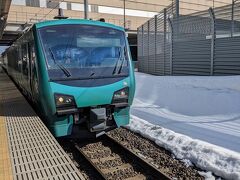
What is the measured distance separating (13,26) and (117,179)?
140ft

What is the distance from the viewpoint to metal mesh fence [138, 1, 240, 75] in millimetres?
12266

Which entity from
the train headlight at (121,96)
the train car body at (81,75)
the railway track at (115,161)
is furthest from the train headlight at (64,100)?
the railway track at (115,161)

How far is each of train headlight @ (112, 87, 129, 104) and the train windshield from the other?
36 centimetres

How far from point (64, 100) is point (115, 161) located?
154 cm

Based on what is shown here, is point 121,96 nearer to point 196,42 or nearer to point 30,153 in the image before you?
point 30,153

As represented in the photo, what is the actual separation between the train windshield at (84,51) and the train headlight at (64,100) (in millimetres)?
373

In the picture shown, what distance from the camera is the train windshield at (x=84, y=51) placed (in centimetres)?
609

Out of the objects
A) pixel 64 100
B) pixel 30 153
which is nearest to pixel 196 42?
pixel 64 100

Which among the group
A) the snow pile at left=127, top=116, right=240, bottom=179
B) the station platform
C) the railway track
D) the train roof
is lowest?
the railway track

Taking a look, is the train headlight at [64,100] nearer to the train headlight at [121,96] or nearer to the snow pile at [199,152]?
the train headlight at [121,96]

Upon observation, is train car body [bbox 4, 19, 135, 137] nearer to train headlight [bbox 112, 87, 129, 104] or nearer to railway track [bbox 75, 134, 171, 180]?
train headlight [bbox 112, 87, 129, 104]

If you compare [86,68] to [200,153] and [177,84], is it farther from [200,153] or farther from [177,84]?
[177,84]

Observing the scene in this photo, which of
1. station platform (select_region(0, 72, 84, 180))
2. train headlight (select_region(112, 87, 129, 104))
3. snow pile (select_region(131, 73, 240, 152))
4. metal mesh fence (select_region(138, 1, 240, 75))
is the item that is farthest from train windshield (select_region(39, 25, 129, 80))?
metal mesh fence (select_region(138, 1, 240, 75))

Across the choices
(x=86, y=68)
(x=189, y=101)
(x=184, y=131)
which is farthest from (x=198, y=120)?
(x=86, y=68)
